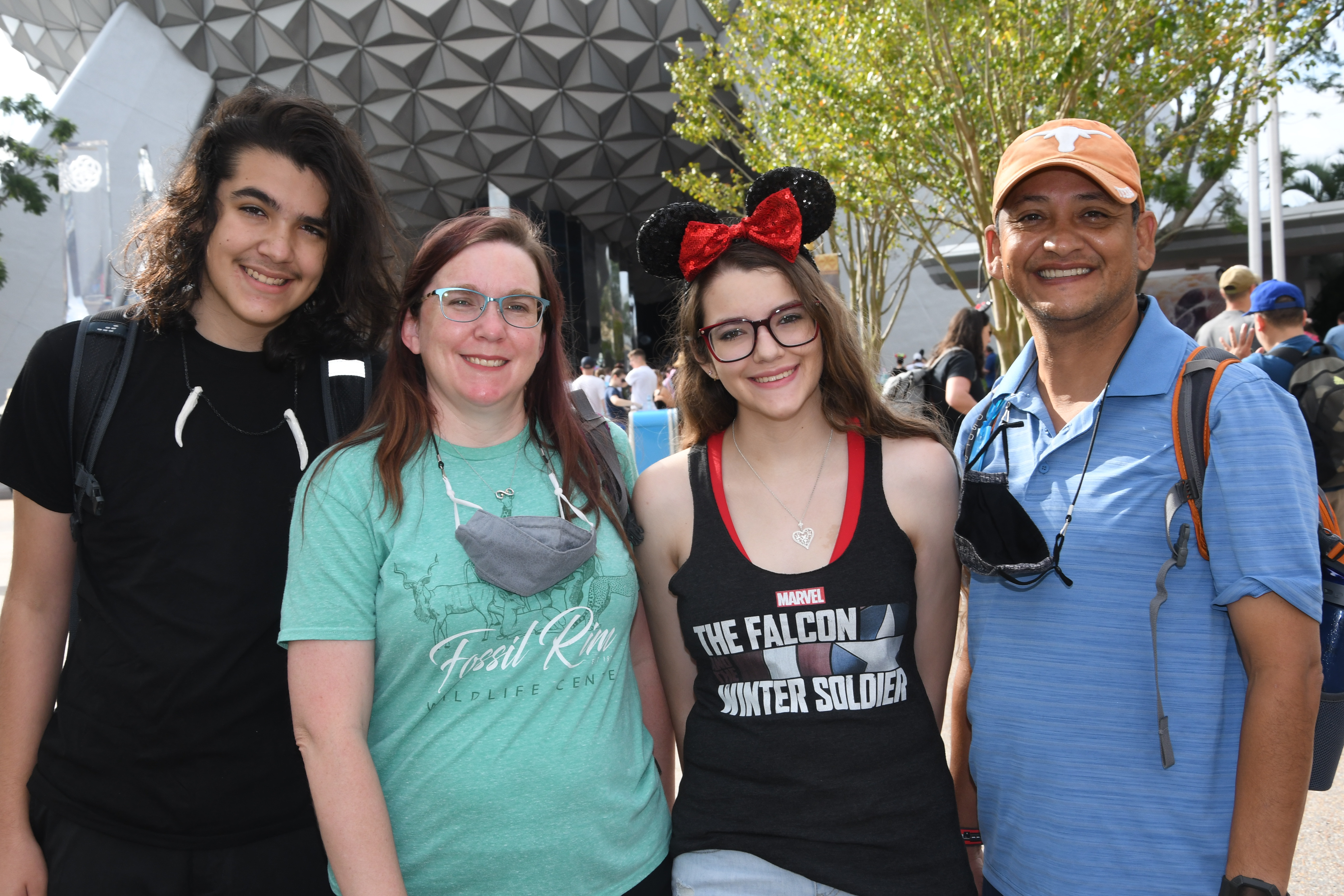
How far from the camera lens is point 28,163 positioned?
18.8 metres

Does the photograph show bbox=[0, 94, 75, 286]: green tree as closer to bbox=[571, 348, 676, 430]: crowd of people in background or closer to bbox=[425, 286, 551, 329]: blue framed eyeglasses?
bbox=[571, 348, 676, 430]: crowd of people in background

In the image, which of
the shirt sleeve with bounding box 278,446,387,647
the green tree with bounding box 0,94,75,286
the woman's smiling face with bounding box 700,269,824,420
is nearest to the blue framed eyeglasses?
the shirt sleeve with bounding box 278,446,387,647

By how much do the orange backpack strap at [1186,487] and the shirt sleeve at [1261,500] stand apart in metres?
0.02

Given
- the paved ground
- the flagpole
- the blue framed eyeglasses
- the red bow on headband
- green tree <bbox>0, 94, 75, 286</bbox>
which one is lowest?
the paved ground

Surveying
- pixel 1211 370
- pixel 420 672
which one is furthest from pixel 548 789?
Answer: pixel 1211 370

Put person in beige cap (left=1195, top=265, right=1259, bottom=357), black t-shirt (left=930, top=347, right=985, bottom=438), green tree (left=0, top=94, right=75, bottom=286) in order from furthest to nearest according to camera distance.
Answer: green tree (left=0, top=94, right=75, bottom=286) → black t-shirt (left=930, top=347, right=985, bottom=438) → person in beige cap (left=1195, top=265, right=1259, bottom=357)

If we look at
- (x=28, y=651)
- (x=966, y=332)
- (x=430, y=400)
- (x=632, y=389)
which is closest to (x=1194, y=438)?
(x=430, y=400)

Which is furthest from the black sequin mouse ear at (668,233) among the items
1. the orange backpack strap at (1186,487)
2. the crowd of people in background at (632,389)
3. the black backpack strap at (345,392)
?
the crowd of people in background at (632,389)

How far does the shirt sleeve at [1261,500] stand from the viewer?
1656 millimetres

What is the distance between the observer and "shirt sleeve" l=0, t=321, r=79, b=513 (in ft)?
6.67

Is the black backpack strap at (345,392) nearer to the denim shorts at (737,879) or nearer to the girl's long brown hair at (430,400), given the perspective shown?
the girl's long brown hair at (430,400)

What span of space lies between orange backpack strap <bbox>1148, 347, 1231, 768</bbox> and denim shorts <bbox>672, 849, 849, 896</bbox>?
0.83 m

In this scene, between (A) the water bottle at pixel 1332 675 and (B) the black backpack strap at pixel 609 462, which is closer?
(A) the water bottle at pixel 1332 675

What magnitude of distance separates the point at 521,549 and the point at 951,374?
6326 mm
